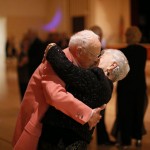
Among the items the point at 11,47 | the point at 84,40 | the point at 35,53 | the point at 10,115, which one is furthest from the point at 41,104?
the point at 11,47

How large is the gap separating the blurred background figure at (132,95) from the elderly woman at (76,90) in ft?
9.17

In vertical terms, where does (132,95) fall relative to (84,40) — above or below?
below

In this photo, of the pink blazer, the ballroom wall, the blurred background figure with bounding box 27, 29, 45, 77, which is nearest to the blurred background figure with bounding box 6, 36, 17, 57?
the ballroom wall

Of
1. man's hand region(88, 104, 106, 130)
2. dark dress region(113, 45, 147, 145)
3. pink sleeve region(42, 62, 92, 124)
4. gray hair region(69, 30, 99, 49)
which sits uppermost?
gray hair region(69, 30, 99, 49)

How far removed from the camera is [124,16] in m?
19.6

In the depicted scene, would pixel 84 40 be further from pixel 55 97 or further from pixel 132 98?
pixel 132 98

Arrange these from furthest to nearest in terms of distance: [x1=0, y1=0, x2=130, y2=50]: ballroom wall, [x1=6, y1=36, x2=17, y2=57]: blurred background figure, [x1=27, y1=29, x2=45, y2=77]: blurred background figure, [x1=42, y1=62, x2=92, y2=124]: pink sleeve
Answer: [x1=6, y1=36, x2=17, y2=57]: blurred background figure < [x1=0, y1=0, x2=130, y2=50]: ballroom wall < [x1=27, y1=29, x2=45, y2=77]: blurred background figure < [x1=42, y1=62, x2=92, y2=124]: pink sleeve

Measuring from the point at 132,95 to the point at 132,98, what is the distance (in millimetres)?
40

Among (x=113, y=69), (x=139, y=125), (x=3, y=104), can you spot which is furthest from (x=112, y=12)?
(x=113, y=69)

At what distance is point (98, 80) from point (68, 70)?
174mm

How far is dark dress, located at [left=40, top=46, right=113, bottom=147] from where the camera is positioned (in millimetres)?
2197

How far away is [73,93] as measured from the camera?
2252mm

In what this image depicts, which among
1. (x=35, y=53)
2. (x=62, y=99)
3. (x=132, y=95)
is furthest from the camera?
(x=35, y=53)

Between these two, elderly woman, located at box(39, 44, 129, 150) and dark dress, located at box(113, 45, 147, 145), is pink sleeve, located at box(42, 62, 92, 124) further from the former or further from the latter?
dark dress, located at box(113, 45, 147, 145)
